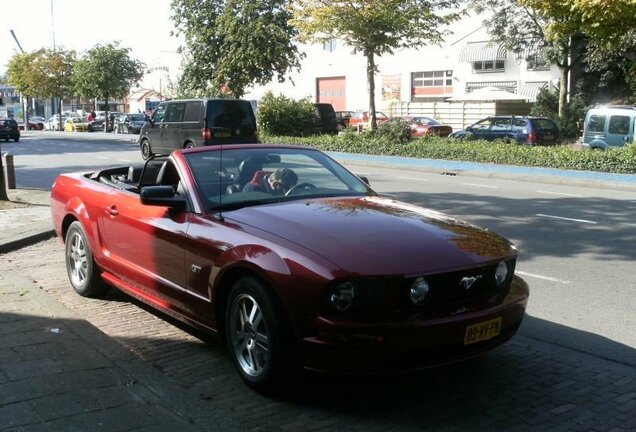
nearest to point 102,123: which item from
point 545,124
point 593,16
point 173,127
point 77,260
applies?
point 173,127

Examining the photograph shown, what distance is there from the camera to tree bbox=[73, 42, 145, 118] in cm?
5491

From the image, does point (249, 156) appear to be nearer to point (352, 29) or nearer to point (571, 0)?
point (571, 0)

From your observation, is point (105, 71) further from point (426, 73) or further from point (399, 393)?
point (399, 393)

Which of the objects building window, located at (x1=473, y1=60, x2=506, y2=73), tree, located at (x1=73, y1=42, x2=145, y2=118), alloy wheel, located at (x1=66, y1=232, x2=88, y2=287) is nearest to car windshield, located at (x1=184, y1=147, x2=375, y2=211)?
alloy wheel, located at (x1=66, y1=232, x2=88, y2=287)

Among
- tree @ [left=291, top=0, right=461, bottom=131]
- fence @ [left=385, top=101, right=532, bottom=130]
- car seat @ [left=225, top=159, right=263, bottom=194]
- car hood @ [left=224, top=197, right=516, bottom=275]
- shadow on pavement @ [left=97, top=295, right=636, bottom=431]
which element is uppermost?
tree @ [left=291, top=0, right=461, bottom=131]

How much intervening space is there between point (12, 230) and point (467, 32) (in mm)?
41020

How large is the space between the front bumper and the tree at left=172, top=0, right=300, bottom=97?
102ft

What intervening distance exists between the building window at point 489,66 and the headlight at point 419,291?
4258cm

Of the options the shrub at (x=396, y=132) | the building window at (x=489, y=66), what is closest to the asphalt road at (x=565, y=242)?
the shrub at (x=396, y=132)

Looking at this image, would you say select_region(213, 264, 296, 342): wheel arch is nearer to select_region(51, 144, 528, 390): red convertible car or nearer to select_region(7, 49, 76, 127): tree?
select_region(51, 144, 528, 390): red convertible car

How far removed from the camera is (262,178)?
5.19 m

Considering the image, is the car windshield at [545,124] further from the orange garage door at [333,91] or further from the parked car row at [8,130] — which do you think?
the parked car row at [8,130]

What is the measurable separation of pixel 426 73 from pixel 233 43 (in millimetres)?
18337

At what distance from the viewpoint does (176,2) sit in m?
36.0
